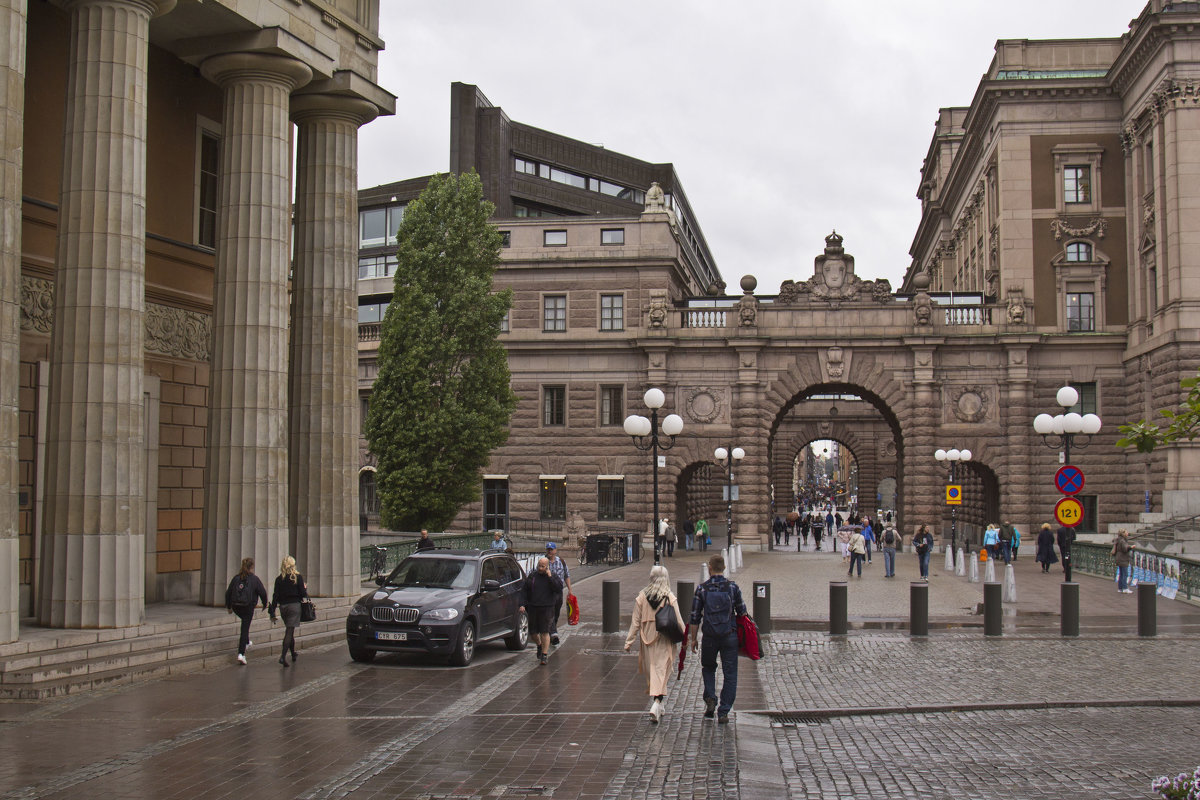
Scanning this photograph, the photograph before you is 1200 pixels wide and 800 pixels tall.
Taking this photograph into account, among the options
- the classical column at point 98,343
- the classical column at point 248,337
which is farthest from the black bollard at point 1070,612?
the classical column at point 98,343

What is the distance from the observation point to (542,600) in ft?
53.3

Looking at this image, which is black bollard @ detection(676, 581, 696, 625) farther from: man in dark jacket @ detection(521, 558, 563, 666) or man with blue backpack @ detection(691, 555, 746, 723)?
man with blue backpack @ detection(691, 555, 746, 723)

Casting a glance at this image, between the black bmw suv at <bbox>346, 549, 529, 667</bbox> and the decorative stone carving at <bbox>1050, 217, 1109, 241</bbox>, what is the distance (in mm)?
36089

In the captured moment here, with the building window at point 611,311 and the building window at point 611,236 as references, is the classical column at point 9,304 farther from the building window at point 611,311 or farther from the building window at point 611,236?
the building window at point 611,236

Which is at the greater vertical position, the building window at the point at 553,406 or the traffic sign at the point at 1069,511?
the building window at the point at 553,406

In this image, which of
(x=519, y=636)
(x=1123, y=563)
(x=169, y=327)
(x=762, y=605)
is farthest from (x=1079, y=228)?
(x=169, y=327)

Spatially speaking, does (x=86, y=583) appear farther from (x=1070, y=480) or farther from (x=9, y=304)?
(x=1070, y=480)

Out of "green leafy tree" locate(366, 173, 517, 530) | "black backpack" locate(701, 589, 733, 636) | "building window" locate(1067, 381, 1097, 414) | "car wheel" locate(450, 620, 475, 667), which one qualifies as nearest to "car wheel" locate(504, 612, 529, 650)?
"car wheel" locate(450, 620, 475, 667)

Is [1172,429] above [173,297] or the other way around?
the other way around

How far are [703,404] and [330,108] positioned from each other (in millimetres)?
27836

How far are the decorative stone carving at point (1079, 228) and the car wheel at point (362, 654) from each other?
127ft

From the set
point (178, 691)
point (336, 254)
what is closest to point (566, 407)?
point (336, 254)

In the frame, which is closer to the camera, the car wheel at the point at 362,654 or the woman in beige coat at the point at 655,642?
the woman in beige coat at the point at 655,642

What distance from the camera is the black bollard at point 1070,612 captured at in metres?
18.9
